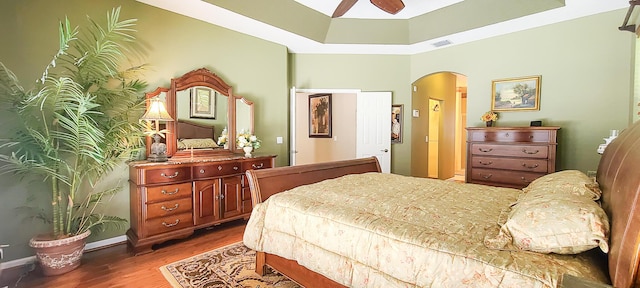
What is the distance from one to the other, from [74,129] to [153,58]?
1291 millimetres

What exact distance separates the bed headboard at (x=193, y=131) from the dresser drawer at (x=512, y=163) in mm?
3711

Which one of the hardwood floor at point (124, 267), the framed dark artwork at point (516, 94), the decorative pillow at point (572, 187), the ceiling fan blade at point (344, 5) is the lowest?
the hardwood floor at point (124, 267)

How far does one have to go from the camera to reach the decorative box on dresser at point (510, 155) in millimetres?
3406

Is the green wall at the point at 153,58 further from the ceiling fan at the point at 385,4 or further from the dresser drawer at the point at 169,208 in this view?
the ceiling fan at the point at 385,4

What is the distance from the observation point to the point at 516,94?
4117 millimetres

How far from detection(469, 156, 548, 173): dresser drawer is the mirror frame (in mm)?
3483

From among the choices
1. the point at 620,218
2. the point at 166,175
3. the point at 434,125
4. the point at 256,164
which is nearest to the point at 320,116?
Answer: the point at 434,125

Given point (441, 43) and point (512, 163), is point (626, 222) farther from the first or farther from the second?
point (441, 43)

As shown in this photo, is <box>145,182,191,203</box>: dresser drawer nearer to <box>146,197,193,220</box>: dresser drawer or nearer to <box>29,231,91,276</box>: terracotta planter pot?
<box>146,197,193,220</box>: dresser drawer

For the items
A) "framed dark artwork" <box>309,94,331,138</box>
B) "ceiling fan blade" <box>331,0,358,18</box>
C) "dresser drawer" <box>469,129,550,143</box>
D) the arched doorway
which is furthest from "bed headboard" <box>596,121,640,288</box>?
"framed dark artwork" <box>309,94,331,138</box>

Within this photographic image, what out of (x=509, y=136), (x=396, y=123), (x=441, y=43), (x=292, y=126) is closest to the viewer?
(x=509, y=136)

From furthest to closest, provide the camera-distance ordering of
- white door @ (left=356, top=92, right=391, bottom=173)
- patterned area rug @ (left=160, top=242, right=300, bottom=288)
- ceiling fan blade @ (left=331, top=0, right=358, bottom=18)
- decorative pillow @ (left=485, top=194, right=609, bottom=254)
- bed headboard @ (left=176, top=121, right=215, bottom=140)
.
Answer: white door @ (left=356, top=92, right=391, bottom=173) < bed headboard @ (left=176, top=121, right=215, bottom=140) < ceiling fan blade @ (left=331, top=0, right=358, bottom=18) < patterned area rug @ (left=160, top=242, right=300, bottom=288) < decorative pillow @ (left=485, top=194, right=609, bottom=254)

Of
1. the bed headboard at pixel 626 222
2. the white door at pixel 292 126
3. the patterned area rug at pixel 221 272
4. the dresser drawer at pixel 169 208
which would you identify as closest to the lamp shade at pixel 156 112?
the dresser drawer at pixel 169 208

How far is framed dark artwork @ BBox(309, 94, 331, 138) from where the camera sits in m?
6.41
